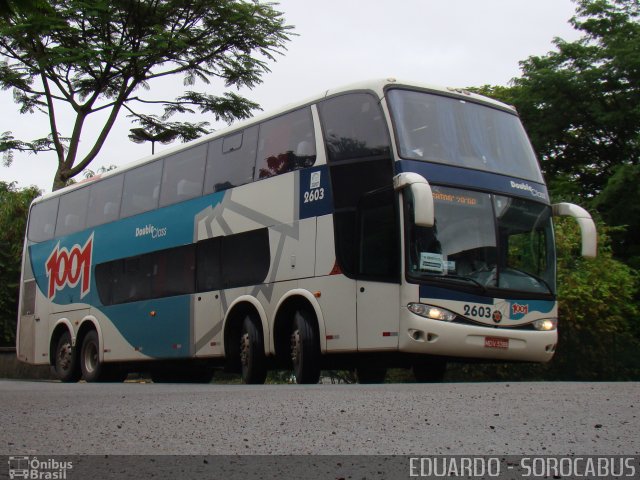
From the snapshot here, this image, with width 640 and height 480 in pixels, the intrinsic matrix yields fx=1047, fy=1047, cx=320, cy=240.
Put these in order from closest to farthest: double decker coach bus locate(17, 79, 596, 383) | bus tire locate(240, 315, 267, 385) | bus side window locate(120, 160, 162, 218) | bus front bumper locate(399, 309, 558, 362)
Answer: bus front bumper locate(399, 309, 558, 362) → double decker coach bus locate(17, 79, 596, 383) → bus tire locate(240, 315, 267, 385) → bus side window locate(120, 160, 162, 218)

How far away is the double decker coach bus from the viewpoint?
12.9 m

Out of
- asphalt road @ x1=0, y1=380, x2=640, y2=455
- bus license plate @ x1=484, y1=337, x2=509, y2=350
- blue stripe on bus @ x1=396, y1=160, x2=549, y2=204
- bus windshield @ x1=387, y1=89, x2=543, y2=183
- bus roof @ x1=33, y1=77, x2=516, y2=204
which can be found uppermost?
bus roof @ x1=33, y1=77, x2=516, y2=204

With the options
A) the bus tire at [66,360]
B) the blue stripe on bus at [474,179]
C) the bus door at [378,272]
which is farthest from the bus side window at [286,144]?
the bus tire at [66,360]

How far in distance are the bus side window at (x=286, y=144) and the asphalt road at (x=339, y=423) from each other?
4956 mm

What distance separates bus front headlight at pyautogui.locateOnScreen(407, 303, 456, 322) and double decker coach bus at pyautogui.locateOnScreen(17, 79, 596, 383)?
0.06ft

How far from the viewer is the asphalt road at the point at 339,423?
6457 millimetres

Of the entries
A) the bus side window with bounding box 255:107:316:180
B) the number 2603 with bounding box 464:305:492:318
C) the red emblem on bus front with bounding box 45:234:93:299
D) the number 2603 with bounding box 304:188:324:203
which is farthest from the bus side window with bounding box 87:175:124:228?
the number 2603 with bounding box 464:305:492:318

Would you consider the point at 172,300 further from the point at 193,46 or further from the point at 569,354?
the point at 193,46

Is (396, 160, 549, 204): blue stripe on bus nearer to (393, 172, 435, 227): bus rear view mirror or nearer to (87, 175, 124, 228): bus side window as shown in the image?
(393, 172, 435, 227): bus rear view mirror

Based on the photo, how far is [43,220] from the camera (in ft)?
73.9

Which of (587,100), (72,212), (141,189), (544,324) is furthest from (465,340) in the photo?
(587,100)

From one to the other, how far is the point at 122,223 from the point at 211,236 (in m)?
3.41

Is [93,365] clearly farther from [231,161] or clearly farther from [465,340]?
[465,340]

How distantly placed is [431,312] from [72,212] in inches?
423
